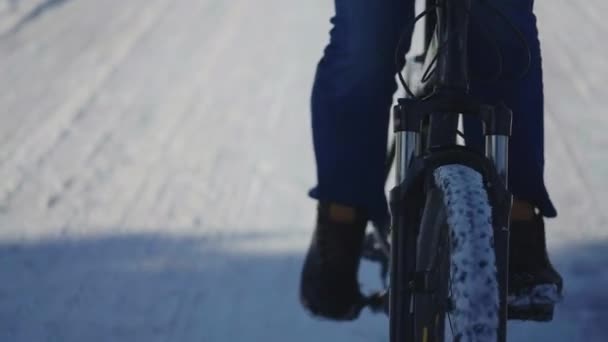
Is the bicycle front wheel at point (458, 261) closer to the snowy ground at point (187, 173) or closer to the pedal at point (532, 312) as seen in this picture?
the pedal at point (532, 312)

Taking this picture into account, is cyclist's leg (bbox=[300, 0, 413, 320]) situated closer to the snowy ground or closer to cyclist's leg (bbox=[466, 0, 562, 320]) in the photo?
cyclist's leg (bbox=[466, 0, 562, 320])

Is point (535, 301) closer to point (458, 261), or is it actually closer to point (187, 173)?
point (458, 261)

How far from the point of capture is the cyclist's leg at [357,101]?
6.47ft

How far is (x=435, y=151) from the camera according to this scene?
160cm

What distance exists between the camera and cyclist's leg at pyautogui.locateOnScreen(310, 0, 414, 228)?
6.47 ft

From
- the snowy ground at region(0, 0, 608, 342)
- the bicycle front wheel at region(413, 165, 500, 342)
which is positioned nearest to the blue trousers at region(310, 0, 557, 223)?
the bicycle front wheel at region(413, 165, 500, 342)

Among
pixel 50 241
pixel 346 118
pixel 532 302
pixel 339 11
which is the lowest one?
pixel 50 241

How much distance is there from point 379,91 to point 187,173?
170 cm

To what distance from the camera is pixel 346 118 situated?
207 centimetres

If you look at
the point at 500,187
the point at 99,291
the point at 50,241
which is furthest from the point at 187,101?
the point at 500,187

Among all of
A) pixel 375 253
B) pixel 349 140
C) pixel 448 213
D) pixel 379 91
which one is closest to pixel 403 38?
pixel 379 91

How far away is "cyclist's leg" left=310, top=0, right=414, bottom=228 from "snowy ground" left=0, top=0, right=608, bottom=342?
0.56 metres

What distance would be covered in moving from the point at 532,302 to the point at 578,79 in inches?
109

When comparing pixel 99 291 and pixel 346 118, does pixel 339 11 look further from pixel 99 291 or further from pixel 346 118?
pixel 99 291
